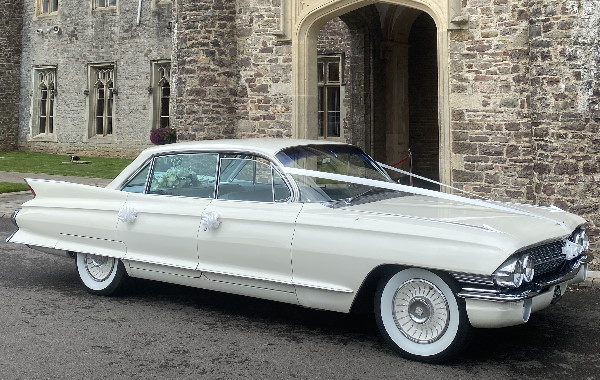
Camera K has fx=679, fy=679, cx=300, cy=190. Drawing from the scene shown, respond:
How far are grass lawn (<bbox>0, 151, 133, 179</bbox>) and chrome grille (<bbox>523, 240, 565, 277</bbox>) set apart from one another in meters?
14.5

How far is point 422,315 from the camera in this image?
445cm

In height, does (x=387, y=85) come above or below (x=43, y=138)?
above

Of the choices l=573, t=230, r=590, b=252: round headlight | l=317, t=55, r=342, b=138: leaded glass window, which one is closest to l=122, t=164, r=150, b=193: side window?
l=573, t=230, r=590, b=252: round headlight

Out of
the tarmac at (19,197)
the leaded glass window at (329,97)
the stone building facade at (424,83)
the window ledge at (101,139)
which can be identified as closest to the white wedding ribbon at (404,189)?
the tarmac at (19,197)

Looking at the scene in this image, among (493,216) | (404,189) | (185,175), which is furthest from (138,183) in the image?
(493,216)

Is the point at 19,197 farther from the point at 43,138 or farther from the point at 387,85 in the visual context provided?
the point at 43,138

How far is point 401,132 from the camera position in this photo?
18219 mm

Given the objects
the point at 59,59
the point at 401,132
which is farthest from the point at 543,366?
the point at 59,59

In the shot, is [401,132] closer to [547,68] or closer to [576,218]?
[547,68]

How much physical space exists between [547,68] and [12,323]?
22.4 ft

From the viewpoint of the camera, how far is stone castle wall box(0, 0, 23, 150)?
27.3 m

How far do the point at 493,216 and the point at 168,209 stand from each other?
101 inches

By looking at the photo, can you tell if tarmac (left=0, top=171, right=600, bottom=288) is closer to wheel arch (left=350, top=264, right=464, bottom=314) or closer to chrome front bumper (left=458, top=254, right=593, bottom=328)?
chrome front bumper (left=458, top=254, right=593, bottom=328)

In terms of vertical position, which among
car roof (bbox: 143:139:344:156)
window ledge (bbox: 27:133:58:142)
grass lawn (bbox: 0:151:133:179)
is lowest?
car roof (bbox: 143:139:344:156)
